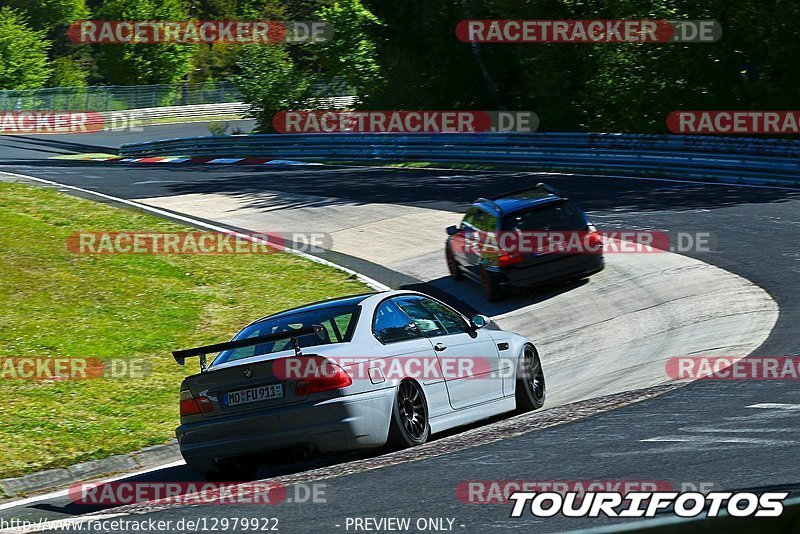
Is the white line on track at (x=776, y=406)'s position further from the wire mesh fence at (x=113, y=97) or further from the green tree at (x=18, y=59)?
the green tree at (x=18, y=59)

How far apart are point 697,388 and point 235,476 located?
3971 mm

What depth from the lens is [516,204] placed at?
17094 mm

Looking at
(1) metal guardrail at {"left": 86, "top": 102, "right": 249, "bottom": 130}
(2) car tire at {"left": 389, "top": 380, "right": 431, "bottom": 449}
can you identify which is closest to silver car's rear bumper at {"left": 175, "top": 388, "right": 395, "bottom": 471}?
(2) car tire at {"left": 389, "top": 380, "right": 431, "bottom": 449}

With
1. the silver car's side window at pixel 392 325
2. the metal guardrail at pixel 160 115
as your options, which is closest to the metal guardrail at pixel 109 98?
the metal guardrail at pixel 160 115

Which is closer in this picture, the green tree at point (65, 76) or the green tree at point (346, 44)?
the green tree at point (346, 44)

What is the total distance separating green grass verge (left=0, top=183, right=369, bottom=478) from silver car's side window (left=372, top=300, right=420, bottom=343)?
9.86ft

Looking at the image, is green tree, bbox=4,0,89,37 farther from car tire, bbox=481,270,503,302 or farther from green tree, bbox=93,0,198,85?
car tire, bbox=481,270,503,302

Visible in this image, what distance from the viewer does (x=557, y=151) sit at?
30.2 m

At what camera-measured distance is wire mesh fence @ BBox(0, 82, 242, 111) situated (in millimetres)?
64438

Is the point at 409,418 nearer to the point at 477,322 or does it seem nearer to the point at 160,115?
the point at 477,322

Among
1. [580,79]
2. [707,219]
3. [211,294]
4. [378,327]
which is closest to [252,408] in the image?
[378,327]

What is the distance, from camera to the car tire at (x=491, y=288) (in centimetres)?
1688

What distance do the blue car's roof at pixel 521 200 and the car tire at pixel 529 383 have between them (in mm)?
6518

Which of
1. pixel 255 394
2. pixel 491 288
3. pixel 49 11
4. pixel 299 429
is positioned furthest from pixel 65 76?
pixel 299 429
